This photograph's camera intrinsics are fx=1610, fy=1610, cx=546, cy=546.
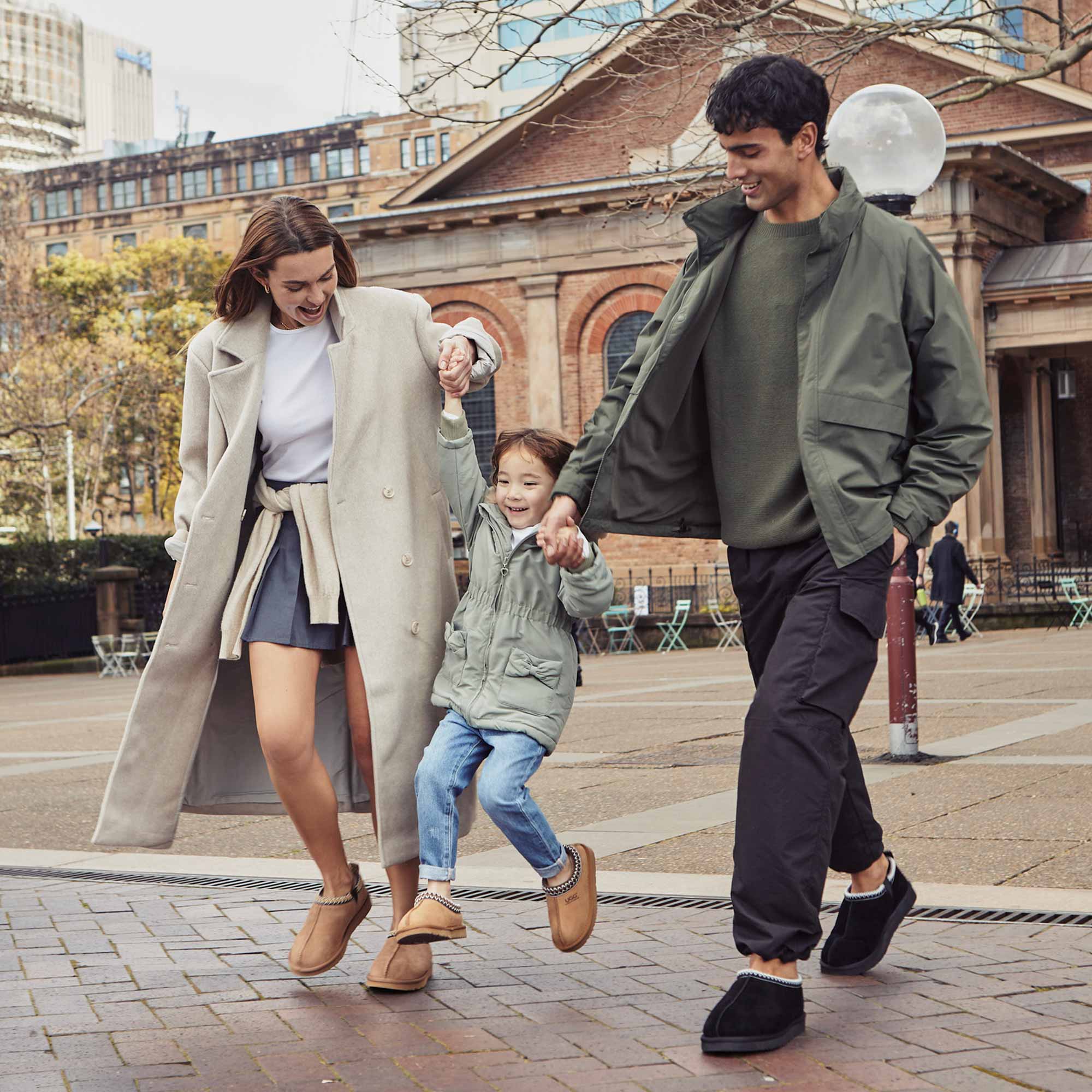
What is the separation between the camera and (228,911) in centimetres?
519

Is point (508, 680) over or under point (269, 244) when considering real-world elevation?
under

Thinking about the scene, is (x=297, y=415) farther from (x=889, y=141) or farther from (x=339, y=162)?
(x=339, y=162)

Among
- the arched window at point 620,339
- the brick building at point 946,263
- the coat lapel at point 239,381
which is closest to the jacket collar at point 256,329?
the coat lapel at point 239,381

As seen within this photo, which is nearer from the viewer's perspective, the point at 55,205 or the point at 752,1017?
the point at 752,1017

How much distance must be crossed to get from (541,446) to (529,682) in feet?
1.98

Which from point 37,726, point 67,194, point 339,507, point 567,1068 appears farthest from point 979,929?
point 67,194

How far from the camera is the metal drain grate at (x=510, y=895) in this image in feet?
15.3

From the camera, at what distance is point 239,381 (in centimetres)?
416

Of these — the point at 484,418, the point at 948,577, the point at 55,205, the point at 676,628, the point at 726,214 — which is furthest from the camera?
the point at 55,205

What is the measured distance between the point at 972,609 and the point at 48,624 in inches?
646

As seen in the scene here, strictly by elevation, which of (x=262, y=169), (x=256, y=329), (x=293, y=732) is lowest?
(x=293, y=732)

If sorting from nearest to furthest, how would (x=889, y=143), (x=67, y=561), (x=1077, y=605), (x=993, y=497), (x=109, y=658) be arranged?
1. (x=889, y=143)
2. (x=1077, y=605)
3. (x=109, y=658)
4. (x=993, y=497)
5. (x=67, y=561)

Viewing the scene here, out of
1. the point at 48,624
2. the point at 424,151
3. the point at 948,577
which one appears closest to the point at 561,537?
the point at 948,577

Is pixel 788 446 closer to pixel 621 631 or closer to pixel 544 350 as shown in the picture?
pixel 621 631
